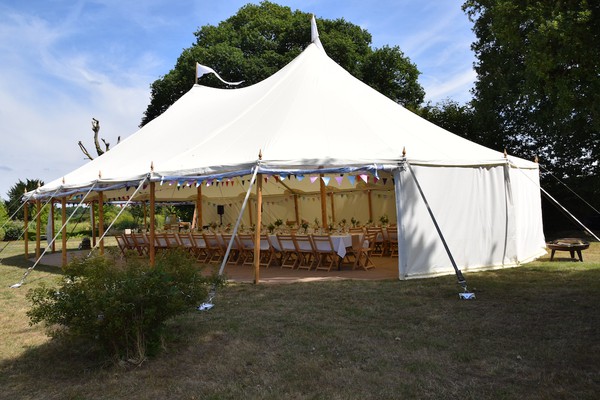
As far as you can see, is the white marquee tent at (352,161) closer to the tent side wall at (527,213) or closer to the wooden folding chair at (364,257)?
the tent side wall at (527,213)

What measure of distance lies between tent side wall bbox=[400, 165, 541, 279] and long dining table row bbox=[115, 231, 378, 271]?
133cm

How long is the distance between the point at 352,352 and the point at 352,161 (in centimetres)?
407

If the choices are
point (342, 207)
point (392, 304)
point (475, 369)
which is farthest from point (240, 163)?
point (342, 207)

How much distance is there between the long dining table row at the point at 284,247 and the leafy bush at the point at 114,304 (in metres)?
3.99

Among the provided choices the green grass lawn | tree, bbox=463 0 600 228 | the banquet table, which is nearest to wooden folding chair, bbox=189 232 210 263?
the banquet table

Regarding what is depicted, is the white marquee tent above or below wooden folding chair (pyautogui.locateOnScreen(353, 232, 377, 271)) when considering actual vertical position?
above

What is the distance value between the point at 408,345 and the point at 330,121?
5490 millimetres

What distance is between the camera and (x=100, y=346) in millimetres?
A: 4184

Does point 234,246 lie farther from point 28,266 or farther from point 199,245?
point 28,266

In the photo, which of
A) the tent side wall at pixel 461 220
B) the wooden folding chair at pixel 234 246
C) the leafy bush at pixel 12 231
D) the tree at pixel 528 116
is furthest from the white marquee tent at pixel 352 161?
the leafy bush at pixel 12 231

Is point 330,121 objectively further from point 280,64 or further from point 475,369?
point 280,64

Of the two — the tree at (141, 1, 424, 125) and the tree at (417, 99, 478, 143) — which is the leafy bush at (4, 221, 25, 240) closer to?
the tree at (141, 1, 424, 125)

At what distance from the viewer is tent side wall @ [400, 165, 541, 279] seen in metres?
7.87

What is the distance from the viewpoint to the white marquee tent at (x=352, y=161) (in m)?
7.87
